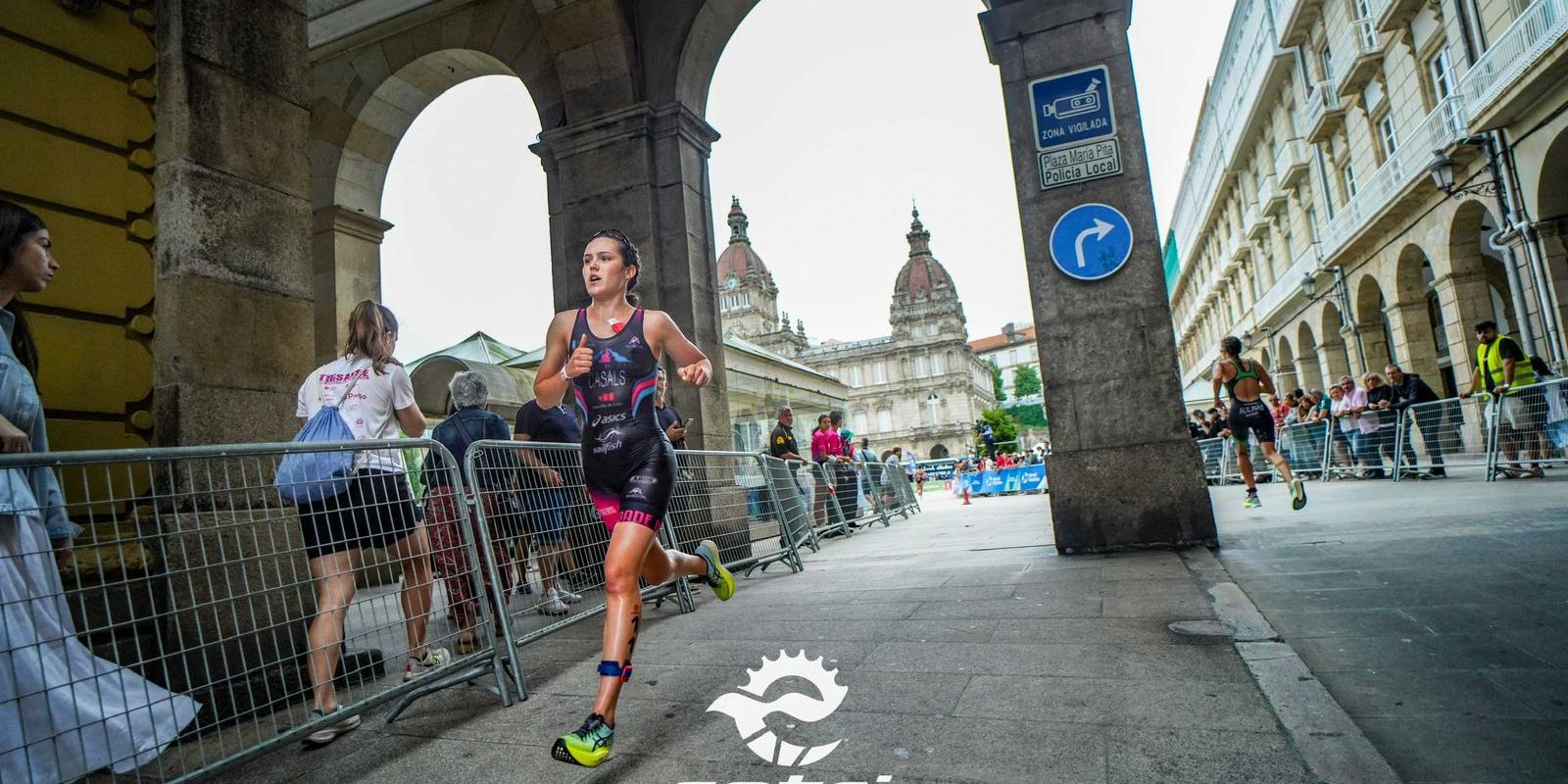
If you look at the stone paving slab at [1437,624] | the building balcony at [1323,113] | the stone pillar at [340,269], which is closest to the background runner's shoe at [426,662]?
the stone paving slab at [1437,624]

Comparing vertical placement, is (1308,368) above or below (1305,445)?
above

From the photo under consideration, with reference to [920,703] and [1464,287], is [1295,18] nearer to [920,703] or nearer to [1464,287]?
[1464,287]

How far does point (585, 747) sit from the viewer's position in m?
2.43

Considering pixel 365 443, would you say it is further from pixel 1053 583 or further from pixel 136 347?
pixel 1053 583

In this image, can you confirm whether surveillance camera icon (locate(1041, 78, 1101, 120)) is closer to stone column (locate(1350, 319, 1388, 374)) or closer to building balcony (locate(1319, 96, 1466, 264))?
building balcony (locate(1319, 96, 1466, 264))

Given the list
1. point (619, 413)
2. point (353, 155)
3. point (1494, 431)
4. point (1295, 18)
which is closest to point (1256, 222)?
point (1295, 18)

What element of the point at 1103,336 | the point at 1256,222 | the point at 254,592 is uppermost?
the point at 1256,222

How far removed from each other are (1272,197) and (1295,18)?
7.25 m

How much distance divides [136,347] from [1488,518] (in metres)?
8.89

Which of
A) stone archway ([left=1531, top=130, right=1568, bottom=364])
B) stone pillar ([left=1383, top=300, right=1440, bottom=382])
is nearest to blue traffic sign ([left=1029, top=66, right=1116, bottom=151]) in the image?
stone archway ([left=1531, top=130, right=1568, bottom=364])

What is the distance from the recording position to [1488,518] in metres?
6.15

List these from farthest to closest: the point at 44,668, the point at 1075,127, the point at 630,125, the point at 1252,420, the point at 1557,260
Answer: the point at 1557,260
the point at 630,125
the point at 1252,420
the point at 1075,127
the point at 44,668

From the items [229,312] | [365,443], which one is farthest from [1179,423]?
[229,312]

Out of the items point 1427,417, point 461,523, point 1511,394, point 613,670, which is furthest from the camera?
point 1427,417
